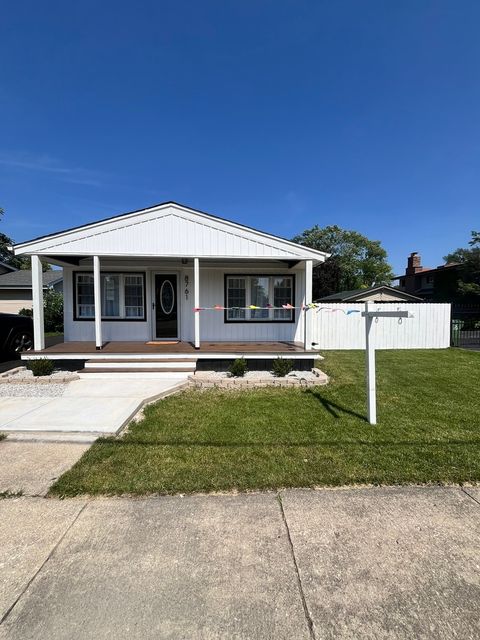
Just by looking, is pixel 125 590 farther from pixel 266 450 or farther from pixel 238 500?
pixel 266 450

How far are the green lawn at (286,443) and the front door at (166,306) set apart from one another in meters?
3.87

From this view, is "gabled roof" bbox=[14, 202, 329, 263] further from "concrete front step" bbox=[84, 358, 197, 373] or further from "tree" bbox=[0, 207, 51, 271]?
"tree" bbox=[0, 207, 51, 271]

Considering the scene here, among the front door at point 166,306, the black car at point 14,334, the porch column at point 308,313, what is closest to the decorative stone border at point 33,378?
the black car at point 14,334

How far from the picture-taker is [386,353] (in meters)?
12.0

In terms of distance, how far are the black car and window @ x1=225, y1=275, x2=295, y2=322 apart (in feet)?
19.3

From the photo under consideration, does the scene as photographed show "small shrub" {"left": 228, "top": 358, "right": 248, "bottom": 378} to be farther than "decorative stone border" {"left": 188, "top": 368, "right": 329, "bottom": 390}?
Yes

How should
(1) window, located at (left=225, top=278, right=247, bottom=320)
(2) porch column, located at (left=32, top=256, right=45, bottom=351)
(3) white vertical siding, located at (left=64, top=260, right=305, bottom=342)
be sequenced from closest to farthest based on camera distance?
1. (2) porch column, located at (left=32, top=256, right=45, bottom=351)
2. (3) white vertical siding, located at (left=64, top=260, right=305, bottom=342)
3. (1) window, located at (left=225, top=278, right=247, bottom=320)

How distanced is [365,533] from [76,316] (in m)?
9.49

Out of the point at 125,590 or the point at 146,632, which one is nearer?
the point at 146,632

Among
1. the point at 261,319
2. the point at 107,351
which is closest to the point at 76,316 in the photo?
the point at 107,351

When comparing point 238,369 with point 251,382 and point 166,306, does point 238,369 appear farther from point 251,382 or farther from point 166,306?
point 166,306

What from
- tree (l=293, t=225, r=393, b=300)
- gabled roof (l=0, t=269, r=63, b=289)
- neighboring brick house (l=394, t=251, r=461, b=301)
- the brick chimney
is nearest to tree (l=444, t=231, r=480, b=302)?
neighboring brick house (l=394, t=251, r=461, b=301)

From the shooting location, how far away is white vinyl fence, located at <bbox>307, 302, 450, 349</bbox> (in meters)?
13.3

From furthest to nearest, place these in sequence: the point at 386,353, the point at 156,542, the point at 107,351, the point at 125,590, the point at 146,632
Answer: the point at 386,353 → the point at 107,351 → the point at 156,542 → the point at 125,590 → the point at 146,632
